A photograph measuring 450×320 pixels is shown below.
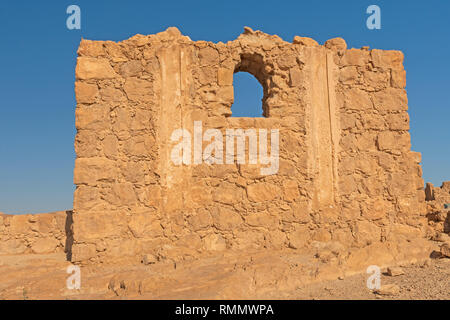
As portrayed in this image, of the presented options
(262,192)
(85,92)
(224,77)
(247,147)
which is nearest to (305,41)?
(224,77)

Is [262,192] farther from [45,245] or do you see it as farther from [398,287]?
[45,245]

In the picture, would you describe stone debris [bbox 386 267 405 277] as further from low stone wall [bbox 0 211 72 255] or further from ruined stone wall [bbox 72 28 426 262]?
low stone wall [bbox 0 211 72 255]

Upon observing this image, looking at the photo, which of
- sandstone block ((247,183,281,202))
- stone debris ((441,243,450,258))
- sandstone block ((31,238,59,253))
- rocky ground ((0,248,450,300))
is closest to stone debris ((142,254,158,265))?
rocky ground ((0,248,450,300))

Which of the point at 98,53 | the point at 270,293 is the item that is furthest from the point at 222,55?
the point at 270,293

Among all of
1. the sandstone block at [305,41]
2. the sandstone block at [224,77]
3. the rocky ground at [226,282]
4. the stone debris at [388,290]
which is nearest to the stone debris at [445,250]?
the rocky ground at [226,282]

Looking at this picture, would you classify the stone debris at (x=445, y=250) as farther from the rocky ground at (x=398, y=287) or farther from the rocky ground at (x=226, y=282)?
the rocky ground at (x=398, y=287)

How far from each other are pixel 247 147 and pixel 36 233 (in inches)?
143

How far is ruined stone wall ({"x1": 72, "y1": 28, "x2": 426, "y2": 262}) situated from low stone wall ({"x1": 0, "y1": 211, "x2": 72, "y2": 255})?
137 cm

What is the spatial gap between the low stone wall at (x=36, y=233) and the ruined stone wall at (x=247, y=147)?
54.1 inches

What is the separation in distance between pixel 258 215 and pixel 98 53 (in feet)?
10.1

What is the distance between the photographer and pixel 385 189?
5332 mm

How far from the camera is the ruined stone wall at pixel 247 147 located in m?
4.66

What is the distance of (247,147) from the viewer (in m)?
4.94

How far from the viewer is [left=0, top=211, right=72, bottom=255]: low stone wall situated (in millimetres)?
5633
